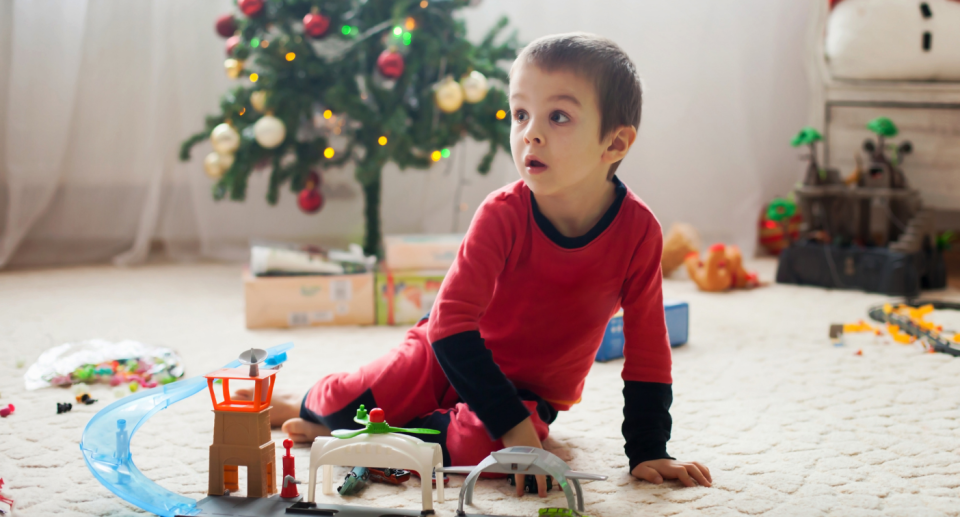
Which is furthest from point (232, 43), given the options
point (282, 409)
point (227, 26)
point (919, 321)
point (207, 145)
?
point (919, 321)

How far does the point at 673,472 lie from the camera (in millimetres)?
827

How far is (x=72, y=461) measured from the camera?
→ 0.87m

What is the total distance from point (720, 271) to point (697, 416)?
0.90m

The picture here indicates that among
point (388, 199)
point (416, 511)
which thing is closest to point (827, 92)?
point (388, 199)

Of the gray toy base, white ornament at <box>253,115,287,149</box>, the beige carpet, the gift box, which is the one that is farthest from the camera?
white ornament at <box>253,115,287,149</box>

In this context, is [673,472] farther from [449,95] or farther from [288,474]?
[449,95]

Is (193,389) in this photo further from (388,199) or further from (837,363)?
(388,199)

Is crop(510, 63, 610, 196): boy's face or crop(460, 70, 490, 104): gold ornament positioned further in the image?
crop(460, 70, 490, 104): gold ornament

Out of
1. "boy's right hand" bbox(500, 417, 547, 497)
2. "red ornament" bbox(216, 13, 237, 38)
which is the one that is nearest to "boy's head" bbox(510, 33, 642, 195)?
"boy's right hand" bbox(500, 417, 547, 497)

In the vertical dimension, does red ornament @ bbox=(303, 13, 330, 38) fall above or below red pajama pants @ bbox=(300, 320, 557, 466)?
above

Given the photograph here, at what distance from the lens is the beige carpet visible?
79 cm

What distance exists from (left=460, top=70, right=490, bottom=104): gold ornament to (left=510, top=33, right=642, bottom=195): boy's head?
90 centimetres

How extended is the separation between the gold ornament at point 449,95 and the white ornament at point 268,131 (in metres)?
0.34

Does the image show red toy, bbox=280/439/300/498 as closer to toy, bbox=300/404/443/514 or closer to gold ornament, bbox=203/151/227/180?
toy, bbox=300/404/443/514
